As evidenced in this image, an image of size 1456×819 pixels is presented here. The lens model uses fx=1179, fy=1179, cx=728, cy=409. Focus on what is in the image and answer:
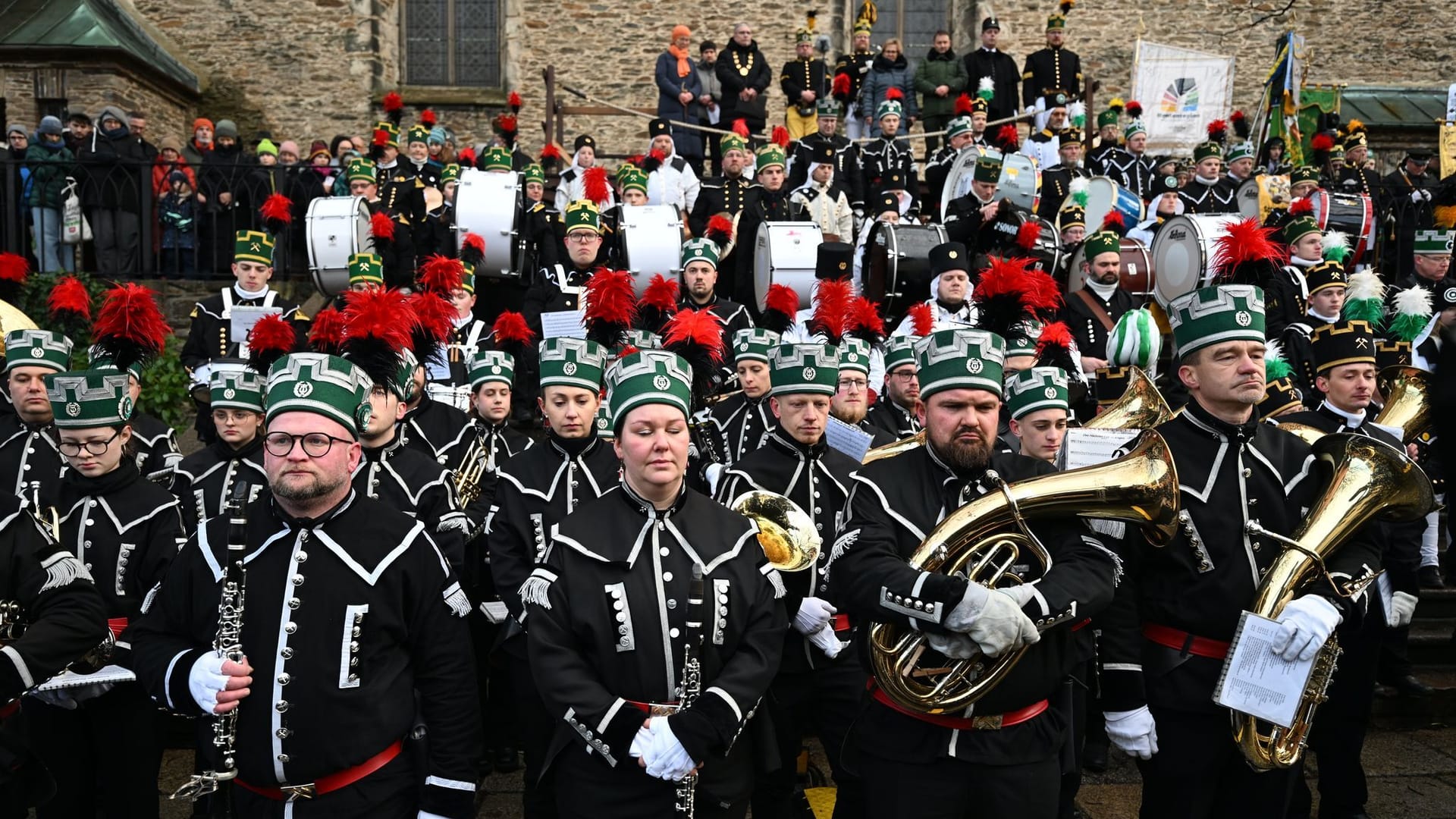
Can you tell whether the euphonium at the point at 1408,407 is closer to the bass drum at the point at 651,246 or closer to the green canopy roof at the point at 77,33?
the bass drum at the point at 651,246

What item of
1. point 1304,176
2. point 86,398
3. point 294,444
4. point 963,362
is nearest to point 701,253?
point 86,398

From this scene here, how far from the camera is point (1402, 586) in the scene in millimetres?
5516

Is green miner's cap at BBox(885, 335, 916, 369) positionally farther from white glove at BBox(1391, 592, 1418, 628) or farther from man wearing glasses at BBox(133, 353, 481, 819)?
man wearing glasses at BBox(133, 353, 481, 819)

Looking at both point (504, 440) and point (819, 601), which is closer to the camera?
point (819, 601)

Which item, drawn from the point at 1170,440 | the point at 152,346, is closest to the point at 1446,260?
the point at 1170,440

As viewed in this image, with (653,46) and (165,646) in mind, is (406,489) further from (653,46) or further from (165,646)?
(653,46)

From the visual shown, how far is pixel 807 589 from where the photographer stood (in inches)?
198

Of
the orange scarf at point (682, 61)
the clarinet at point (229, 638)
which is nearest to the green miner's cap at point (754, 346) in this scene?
the clarinet at point (229, 638)

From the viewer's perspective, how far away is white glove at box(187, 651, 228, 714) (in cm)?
339

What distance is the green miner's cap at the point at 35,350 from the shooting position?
6012mm

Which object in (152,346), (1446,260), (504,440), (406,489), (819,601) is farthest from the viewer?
(1446,260)

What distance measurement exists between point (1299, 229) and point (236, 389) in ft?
28.0

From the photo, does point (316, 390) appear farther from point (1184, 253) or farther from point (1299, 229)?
point (1184, 253)

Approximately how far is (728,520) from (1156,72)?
20119 millimetres
